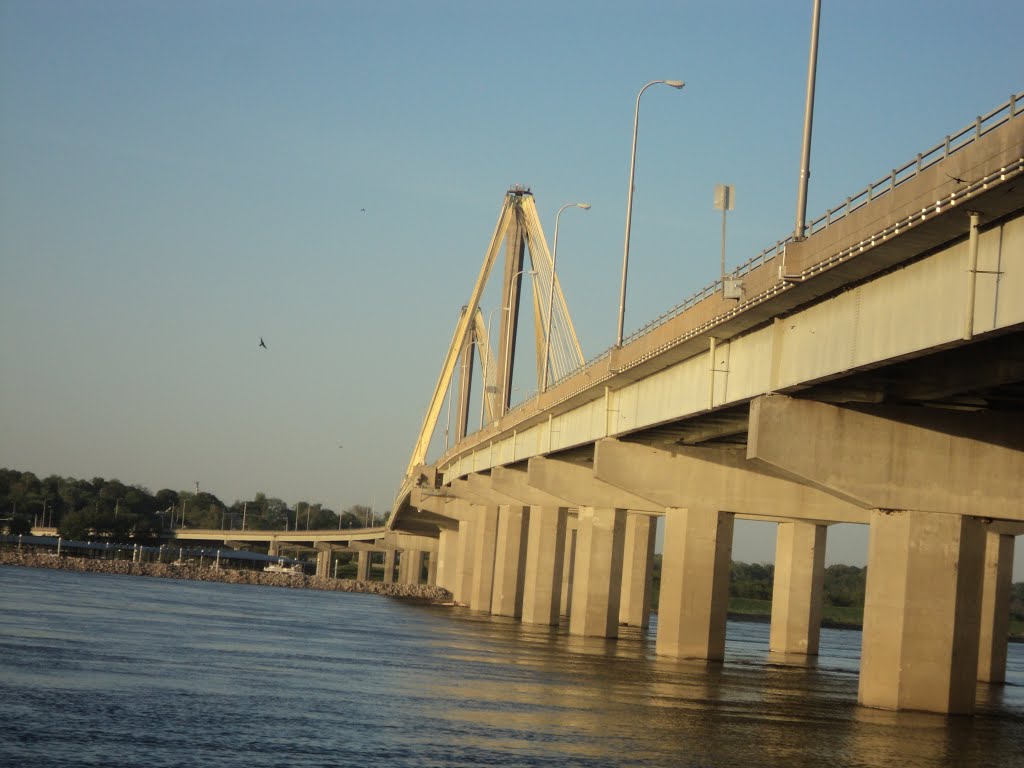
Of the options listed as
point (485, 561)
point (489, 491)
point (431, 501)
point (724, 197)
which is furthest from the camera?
point (431, 501)

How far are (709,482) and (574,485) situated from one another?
57.4 ft

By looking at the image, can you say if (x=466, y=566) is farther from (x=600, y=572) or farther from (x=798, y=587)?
(x=798, y=587)

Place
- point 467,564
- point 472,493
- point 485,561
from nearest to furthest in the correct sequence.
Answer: point 485,561
point 472,493
point 467,564

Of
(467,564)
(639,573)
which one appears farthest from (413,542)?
(639,573)

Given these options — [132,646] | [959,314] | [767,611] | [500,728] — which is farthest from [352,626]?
[767,611]

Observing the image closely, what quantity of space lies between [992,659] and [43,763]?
43503mm

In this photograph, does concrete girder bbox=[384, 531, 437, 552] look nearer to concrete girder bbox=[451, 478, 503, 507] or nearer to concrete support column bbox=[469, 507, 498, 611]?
concrete girder bbox=[451, 478, 503, 507]

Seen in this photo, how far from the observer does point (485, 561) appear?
95938 millimetres

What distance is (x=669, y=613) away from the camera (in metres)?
50.0

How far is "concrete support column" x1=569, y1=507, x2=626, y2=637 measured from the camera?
210ft

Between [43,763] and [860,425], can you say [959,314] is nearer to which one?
[860,425]

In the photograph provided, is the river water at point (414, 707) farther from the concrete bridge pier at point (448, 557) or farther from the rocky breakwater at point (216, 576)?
the concrete bridge pier at point (448, 557)

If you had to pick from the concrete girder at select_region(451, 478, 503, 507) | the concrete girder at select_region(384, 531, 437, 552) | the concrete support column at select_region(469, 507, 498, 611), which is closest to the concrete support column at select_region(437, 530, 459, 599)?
the concrete girder at select_region(384, 531, 437, 552)

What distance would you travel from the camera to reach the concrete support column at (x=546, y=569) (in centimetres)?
7569
